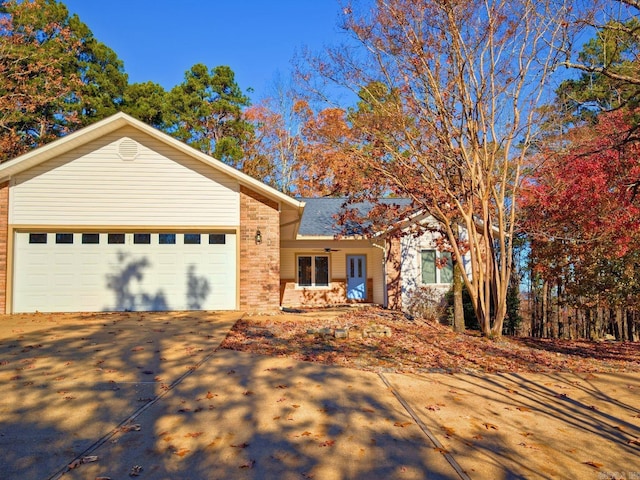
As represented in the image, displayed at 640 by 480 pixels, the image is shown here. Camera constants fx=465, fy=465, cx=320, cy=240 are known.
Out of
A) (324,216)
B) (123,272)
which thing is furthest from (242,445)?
(324,216)

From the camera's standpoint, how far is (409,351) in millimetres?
8562

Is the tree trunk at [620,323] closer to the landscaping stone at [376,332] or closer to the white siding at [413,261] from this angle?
the white siding at [413,261]

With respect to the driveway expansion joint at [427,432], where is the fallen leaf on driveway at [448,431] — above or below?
below

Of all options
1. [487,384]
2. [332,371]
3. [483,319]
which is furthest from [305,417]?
[483,319]

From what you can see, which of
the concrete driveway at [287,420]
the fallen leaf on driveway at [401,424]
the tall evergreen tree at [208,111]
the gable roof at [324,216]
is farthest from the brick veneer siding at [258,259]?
the tall evergreen tree at [208,111]

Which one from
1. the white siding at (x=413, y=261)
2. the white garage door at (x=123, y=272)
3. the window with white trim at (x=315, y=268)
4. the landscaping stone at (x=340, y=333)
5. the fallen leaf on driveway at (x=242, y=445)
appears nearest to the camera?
the fallen leaf on driveway at (x=242, y=445)

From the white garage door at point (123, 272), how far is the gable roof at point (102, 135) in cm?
163

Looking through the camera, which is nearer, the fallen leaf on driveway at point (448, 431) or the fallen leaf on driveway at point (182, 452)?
the fallen leaf on driveway at point (182, 452)

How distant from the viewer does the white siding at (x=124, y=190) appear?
40.4 ft

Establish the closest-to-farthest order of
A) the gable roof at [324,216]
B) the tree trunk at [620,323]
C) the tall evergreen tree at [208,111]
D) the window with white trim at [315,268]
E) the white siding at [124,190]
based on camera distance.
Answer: the white siding at [124,190] → the tree trunk at [620,323] → the gable roof at [324,216] → the window with white trim at [315,268] → the tall evergreen tree at [208,111]

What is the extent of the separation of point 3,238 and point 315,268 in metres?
10.2

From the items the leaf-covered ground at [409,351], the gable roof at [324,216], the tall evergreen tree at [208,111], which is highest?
the tall evergreen tree at [208,111]

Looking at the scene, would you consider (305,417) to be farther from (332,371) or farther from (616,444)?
(616,444)

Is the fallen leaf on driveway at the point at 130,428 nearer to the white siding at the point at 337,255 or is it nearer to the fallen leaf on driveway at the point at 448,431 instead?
the fallen leaf on driveway at the point at 448,431
